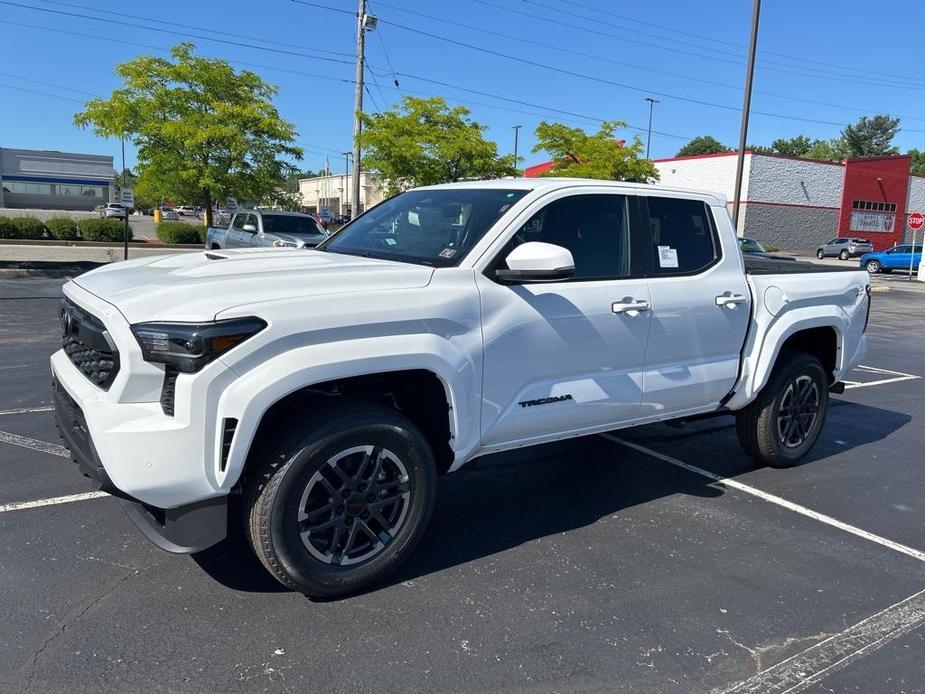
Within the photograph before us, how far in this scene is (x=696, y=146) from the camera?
394 feet

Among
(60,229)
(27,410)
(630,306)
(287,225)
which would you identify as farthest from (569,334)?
(60,229)

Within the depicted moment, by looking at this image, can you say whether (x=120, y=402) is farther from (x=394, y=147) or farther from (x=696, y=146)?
(x=696, y=146)

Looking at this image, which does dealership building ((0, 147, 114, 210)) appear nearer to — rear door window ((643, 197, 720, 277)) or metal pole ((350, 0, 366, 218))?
metal pole ((350, 0, 366, 218))

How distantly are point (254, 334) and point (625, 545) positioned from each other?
235 centimetres

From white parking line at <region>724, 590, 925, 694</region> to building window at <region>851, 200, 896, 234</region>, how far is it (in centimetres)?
5574

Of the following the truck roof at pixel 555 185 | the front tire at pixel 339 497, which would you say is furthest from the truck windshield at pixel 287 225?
the front tire at pixel 339 497

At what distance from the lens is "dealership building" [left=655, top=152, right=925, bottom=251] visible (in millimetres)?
46594

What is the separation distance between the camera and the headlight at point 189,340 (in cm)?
277

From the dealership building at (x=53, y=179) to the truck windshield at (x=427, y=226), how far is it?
261ft

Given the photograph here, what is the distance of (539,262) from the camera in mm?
3404

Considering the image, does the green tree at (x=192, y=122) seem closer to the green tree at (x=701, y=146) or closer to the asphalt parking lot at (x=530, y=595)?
the asphalt parking lot at (x=530, y=595)

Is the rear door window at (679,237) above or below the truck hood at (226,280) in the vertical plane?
above

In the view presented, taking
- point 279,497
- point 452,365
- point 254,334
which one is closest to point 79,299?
point 254,334

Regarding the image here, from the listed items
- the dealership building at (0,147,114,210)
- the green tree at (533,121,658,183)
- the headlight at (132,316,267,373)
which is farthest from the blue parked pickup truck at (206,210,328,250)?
the dealership building at (0,147,114,210)
